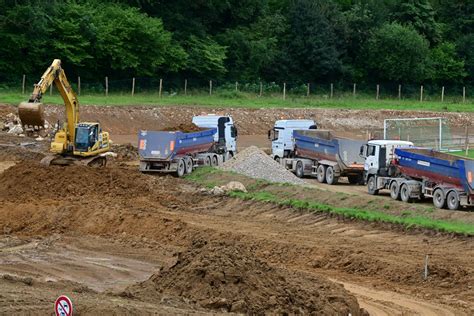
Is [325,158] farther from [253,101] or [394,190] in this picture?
[253,101]

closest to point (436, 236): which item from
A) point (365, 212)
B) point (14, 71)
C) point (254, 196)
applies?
point (365, 212)

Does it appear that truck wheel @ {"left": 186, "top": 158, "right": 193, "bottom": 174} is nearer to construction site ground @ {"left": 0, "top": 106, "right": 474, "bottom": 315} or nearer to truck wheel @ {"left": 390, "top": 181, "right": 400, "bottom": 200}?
construction site ground @ {"left": 0, "top": 106, "right": 474, "bottom": 315}

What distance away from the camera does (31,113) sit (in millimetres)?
36031

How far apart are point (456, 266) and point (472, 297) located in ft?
6.60

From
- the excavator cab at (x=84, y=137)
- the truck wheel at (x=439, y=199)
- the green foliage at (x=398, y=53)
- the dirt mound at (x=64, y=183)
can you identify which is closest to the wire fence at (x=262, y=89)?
the green foliage at (x=398, y=53)

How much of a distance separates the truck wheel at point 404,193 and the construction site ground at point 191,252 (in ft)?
9.92

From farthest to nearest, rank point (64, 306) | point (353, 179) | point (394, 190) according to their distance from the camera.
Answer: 1. point (353, 179)
2. point (394, 190)
3. point (64, 306)

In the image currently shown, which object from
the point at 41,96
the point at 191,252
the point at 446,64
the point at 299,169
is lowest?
the point at 299,169

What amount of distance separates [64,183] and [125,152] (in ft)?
41.5

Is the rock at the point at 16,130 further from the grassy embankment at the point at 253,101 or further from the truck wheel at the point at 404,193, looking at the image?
the truck wheel at the point at 404,193

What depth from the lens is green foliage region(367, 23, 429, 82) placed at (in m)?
84.1

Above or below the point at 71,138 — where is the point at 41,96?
above

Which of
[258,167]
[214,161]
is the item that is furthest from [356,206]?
[214,161]

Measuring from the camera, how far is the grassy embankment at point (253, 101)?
63.7m
